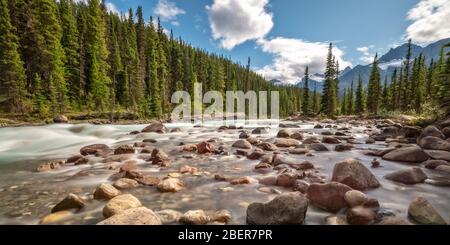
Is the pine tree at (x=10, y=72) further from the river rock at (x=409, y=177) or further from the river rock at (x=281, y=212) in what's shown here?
the river rock at (x=409, y=177)

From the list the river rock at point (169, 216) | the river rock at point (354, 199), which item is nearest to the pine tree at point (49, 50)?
the river rock at point (169, 216)

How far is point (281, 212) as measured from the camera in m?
4.03

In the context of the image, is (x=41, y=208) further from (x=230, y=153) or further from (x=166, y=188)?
(x=230, y=153)

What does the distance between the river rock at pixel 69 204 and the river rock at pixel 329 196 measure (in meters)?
4.64

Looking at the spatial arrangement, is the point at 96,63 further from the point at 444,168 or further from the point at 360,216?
the point at 360,216

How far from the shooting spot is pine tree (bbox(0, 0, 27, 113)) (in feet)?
102

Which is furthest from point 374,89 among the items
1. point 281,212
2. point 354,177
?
point 281,212

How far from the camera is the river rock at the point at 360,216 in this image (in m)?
4.06

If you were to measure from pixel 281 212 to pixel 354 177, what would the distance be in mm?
2847

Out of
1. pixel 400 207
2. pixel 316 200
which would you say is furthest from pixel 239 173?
pixel 400 207

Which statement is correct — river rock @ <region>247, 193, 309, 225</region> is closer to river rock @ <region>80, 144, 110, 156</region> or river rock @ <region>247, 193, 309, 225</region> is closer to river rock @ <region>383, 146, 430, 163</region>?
river rock @ <region>383, 146, 430, 163</region>

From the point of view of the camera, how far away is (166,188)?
5.93 metres

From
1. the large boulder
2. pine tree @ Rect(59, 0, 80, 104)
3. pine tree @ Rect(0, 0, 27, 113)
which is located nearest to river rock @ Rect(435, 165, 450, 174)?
the large boulder

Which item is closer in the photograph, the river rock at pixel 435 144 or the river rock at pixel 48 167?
the river rock at pixel 48 167
